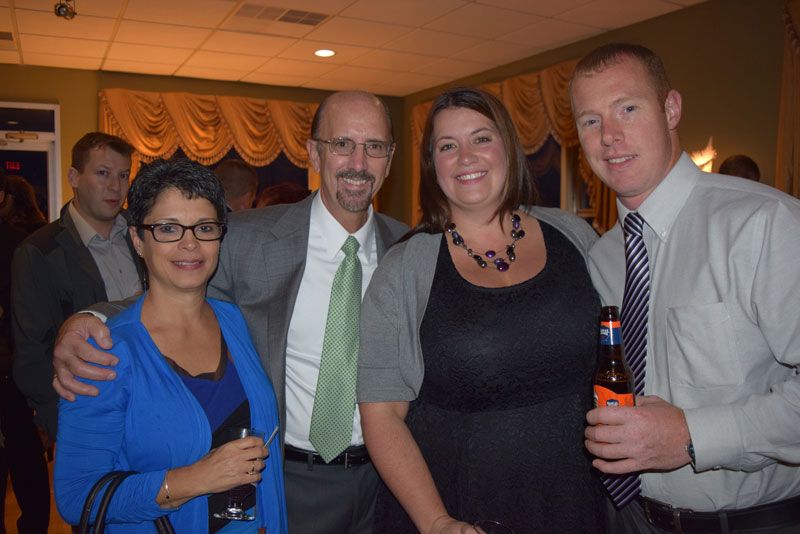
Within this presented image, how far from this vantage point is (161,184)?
5.92 feet

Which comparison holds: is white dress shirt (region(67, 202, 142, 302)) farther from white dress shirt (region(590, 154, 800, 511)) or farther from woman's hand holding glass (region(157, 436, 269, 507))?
white dress shirt (region(590, 154, 800, 511))

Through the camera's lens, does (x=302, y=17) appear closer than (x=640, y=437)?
No

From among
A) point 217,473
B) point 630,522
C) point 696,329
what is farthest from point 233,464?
point 696,329

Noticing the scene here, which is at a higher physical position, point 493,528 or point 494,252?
point 494,252

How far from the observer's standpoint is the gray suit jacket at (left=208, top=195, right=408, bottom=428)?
6.75 feet

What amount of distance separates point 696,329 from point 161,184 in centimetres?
148

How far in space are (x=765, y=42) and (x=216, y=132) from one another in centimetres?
716

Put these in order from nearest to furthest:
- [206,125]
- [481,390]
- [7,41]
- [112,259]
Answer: [481,390] < [112,259] < [7,41] < [206,125]

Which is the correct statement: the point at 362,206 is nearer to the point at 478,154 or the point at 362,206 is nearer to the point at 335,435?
the point at 478,154

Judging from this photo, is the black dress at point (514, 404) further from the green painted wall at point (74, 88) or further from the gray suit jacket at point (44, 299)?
the green painted wall at point (74, 88)

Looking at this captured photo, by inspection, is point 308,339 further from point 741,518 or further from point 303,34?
point 303,34

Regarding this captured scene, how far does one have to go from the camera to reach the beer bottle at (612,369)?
149 centimetres

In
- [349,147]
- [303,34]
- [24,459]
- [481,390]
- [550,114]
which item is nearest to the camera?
[481,390]

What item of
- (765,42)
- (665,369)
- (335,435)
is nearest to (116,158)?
Result: (335,435)
